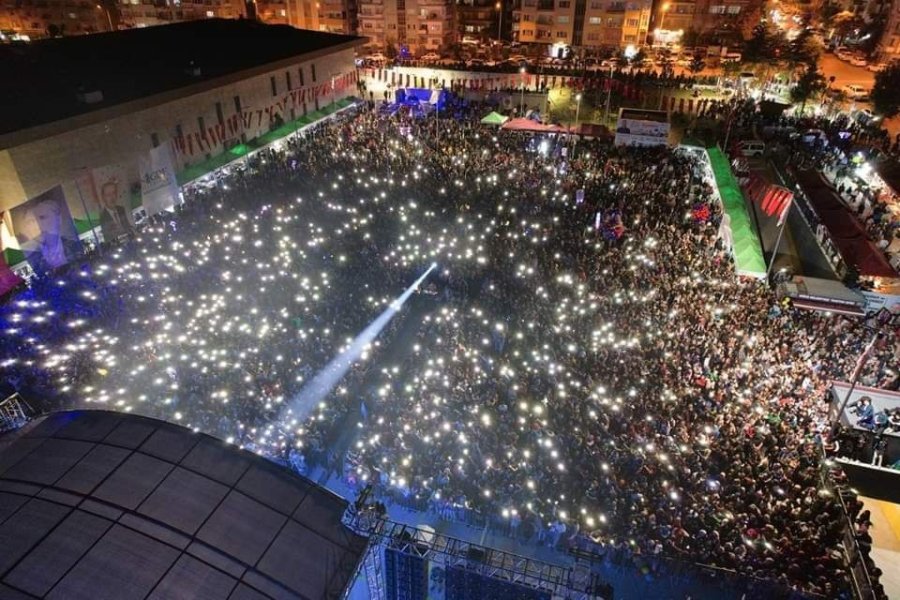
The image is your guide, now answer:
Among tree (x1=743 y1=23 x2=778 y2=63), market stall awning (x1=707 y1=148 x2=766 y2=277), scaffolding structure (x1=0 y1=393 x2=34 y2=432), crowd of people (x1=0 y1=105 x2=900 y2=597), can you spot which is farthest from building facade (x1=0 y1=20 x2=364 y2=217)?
tree (x1=743 y1=23 x2=778 y2=63)

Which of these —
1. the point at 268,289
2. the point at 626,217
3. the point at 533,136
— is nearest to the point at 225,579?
the point at 268,289

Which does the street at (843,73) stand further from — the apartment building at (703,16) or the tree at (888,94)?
the tree at (888,94)

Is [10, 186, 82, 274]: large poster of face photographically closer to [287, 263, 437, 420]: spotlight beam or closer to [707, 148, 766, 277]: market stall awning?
[287, 263, 437, 420]: spotlight beam

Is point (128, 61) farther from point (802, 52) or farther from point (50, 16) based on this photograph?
point (50, 16)

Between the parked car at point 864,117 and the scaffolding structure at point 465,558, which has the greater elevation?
the parked car at point 864,117

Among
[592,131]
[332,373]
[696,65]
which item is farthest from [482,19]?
[332,373]

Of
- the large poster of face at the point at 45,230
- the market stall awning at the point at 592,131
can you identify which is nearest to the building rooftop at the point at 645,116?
the market stall awning at the point at 592,131
